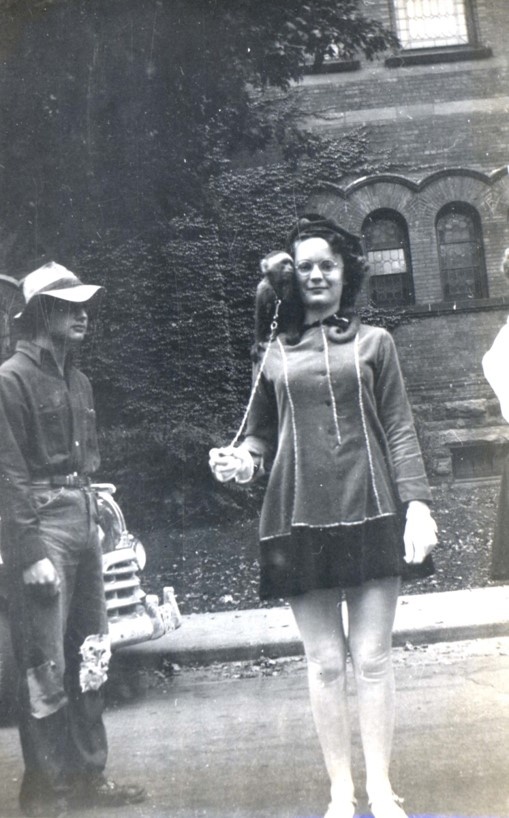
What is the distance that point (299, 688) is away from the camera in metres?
4.26

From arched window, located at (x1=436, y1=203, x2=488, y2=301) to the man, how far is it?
1.71m

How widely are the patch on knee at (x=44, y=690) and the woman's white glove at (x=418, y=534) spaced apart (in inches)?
54.1

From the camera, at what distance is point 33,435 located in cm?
319

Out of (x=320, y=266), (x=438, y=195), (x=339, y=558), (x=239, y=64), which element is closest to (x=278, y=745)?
(x=339, y=558)

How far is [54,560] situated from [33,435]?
459 mm

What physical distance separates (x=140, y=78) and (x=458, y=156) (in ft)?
4.81

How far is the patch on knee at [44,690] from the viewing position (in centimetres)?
314

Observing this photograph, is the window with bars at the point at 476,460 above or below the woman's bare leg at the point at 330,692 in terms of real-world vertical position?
above

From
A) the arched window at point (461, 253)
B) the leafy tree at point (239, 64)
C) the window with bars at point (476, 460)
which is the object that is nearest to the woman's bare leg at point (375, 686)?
the window with bars at point (476, 460)

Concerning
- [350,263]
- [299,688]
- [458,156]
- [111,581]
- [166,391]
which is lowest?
[299,688]

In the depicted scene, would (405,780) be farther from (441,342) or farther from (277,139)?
(277,139)

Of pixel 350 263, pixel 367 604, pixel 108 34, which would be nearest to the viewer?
pixel 367 604

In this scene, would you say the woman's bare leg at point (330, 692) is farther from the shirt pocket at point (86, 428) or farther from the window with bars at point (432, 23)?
the window with bars at point (432, 23)

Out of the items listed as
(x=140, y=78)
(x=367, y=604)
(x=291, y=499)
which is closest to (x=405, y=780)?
(x=367, y=604)
